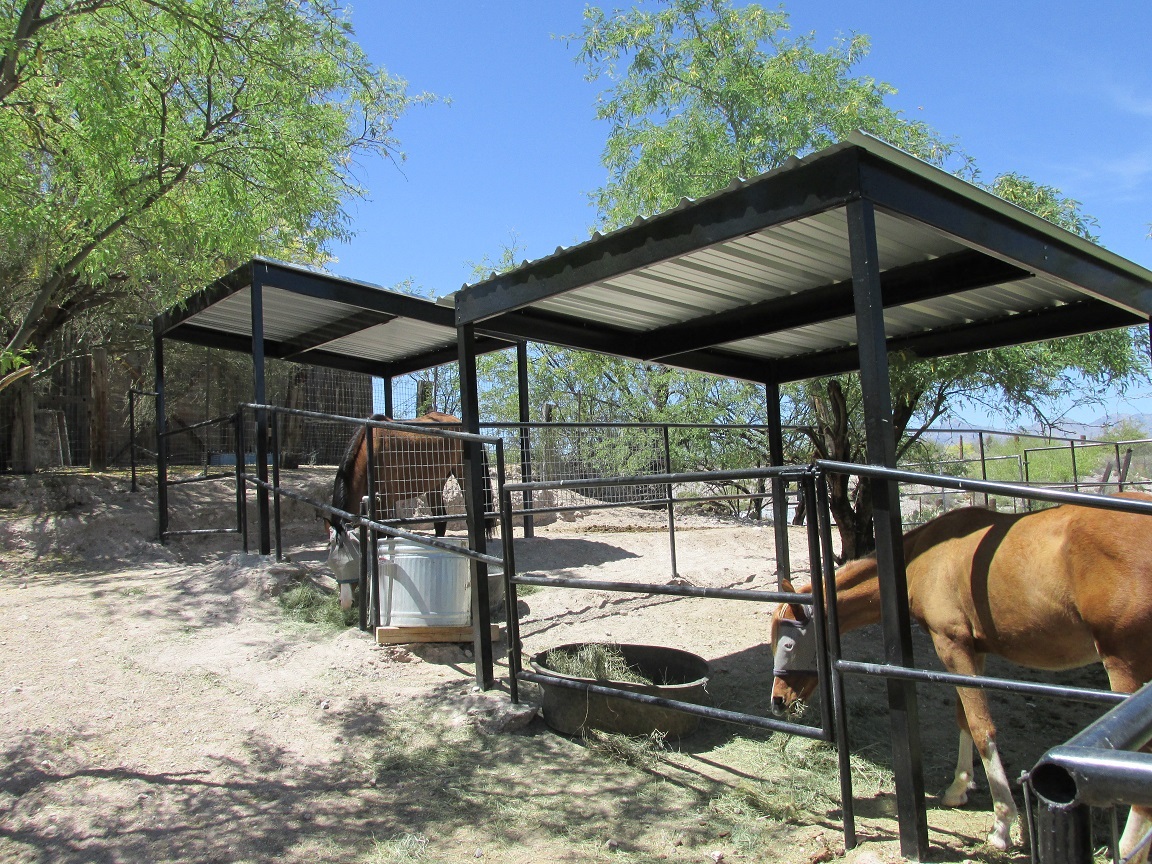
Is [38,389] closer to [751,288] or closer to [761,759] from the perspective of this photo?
[751,288]

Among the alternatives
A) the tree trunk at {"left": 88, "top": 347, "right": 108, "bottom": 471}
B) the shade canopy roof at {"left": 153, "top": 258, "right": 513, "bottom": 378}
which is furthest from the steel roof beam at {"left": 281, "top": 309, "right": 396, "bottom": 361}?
the tree trunk at {"left": 88, "top": 347, "right": 108, "bottom": 471}

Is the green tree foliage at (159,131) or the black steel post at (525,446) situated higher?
the green tree foliage at (159,131)

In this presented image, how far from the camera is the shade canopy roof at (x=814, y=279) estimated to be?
3.05 metres

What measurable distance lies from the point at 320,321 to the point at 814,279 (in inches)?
190

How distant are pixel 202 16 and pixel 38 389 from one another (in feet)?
25.6

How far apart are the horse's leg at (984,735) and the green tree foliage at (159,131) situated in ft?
17.1

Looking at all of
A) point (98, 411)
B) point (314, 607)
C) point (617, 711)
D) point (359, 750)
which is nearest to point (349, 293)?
point (314, 607)

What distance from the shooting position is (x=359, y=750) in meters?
3.60

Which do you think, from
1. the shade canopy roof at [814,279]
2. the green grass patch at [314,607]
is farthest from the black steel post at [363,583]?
the shade canopy roof at [814,279]

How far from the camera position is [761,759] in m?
3.76

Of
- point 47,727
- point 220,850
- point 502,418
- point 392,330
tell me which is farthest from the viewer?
point 502,418

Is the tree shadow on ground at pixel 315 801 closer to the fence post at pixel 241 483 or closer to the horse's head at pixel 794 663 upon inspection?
the horse's head at pixel 794 663

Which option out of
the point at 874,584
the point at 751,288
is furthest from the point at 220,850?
the point at 751,288

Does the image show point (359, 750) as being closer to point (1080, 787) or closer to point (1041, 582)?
point (1041, 582)
